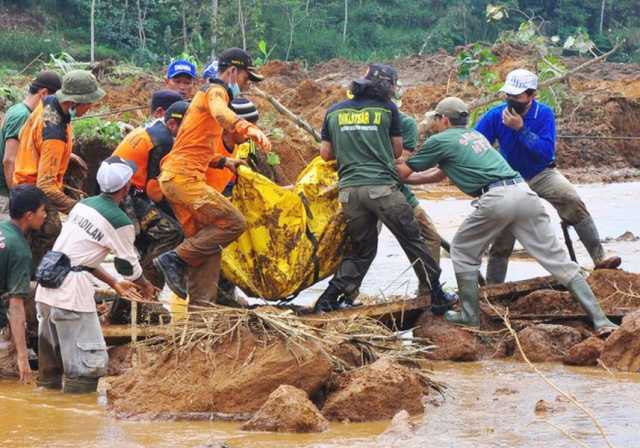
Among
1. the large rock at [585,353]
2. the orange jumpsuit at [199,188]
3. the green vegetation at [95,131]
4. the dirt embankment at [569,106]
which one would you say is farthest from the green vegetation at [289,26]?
the large rock at [585,353]

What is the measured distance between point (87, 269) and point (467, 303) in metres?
2.80

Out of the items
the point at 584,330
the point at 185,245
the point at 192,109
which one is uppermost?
the point at 192,109

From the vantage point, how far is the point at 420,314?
9.67m

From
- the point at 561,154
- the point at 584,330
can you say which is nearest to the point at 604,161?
the point at 561,154

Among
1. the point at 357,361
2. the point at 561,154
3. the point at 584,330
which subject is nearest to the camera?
the point at 357,361

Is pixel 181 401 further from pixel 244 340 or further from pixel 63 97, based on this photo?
pixel 63 97

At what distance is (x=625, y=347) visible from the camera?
8680mm

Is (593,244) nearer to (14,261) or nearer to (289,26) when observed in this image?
(14,261)

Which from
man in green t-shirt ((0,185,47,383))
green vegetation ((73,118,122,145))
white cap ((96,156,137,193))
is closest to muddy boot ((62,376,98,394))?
man in green t-shirt ((0,185,47,383))

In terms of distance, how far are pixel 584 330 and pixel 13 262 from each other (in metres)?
3.97

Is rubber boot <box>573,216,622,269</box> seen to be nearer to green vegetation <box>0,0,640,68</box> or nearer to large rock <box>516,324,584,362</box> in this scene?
large rock <box>516,324,584,362</box>

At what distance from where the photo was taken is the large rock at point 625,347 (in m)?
8.62

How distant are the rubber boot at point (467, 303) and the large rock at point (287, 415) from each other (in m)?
2.43

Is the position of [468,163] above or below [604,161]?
above
